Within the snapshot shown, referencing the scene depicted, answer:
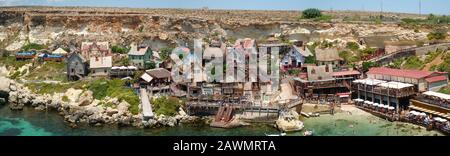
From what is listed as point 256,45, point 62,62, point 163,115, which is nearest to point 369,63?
point 256,45

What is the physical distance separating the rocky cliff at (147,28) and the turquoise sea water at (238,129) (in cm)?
2464

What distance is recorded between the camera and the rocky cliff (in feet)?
192

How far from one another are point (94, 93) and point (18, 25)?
32788 mm

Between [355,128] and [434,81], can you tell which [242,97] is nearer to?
[355,128]

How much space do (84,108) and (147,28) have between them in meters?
27.0

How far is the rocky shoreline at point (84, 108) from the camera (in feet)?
112

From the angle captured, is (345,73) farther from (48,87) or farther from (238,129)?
(48,87)

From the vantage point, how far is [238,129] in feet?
107

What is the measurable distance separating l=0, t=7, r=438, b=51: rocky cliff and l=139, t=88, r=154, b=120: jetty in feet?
70.2

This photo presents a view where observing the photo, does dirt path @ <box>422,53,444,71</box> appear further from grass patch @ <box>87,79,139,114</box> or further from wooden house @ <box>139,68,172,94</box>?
grass patch @ <box>87,79,139,114</box>

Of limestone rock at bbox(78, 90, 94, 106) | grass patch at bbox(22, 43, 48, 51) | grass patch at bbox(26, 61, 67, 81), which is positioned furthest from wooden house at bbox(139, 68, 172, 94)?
grass patch at bbox(22, 43, 48, 51)

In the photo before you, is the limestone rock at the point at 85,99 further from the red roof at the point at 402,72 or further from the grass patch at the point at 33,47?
the grass patch at the point at 33,47

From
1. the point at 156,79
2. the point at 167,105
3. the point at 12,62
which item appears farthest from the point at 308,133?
the point at 12,62

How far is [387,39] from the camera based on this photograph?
5322cm
